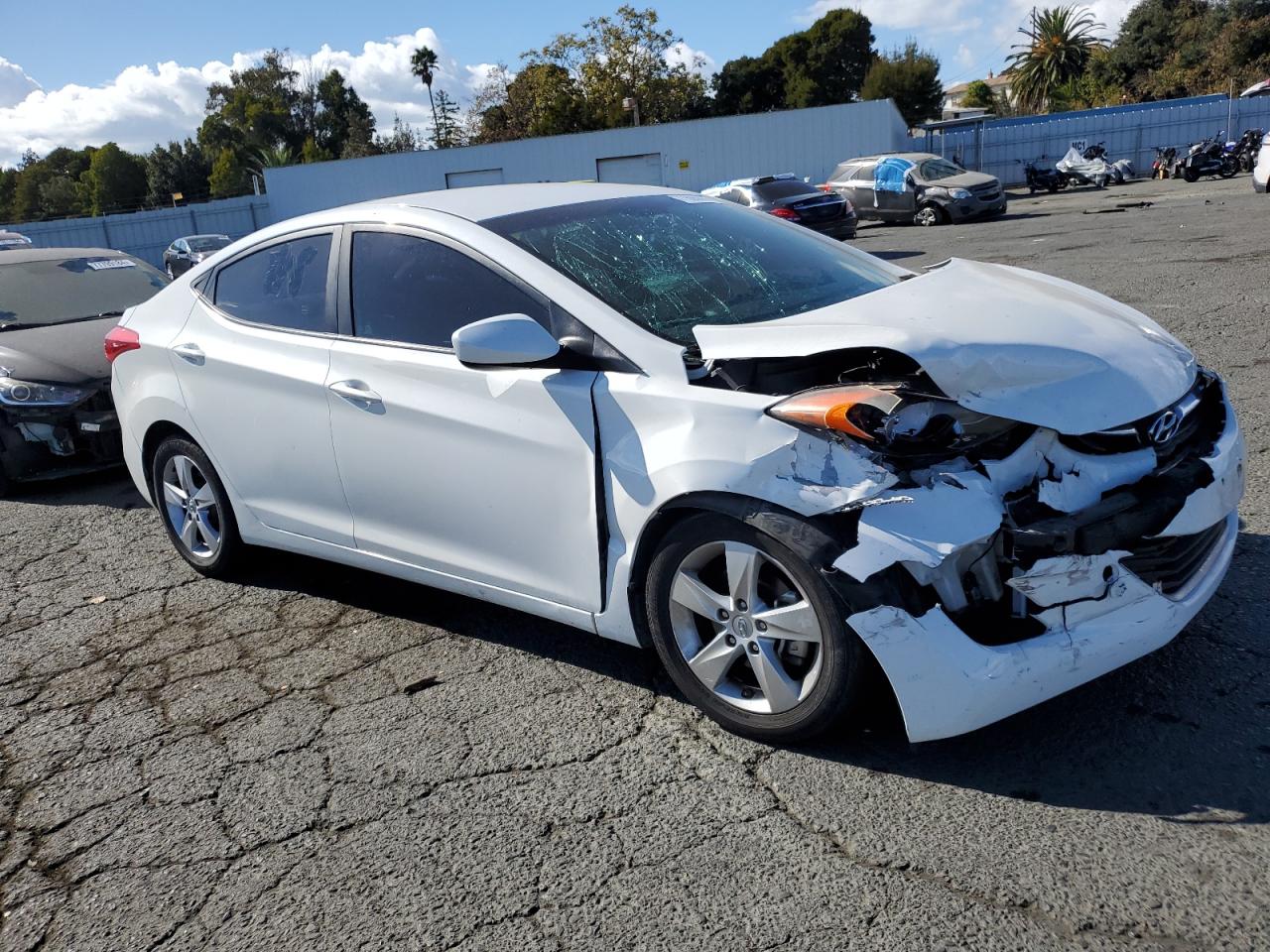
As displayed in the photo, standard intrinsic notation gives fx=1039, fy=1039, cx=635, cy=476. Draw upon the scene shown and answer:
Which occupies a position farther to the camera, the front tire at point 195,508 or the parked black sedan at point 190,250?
the parked black sedan at point 190,250

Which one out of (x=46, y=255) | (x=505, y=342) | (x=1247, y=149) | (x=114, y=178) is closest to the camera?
(x=505, y=342)

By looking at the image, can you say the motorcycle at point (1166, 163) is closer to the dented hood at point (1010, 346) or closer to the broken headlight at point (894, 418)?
the dented hood at point (1010, 346)

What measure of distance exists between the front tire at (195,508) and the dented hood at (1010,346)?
2.59 metres

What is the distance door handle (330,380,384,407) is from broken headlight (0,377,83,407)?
146 inches

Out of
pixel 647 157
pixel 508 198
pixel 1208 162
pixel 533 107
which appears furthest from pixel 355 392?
pixel 533 107

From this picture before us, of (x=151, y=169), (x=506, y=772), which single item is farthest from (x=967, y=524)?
(x=151, y=169)

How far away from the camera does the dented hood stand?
274 cm

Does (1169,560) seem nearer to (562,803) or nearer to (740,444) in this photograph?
(740,444)

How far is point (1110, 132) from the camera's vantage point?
31.8m

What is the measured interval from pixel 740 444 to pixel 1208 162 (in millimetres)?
28692

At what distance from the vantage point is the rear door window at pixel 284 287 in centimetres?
405

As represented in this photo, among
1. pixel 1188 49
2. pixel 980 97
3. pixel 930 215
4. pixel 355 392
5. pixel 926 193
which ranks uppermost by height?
pixel 1188 49

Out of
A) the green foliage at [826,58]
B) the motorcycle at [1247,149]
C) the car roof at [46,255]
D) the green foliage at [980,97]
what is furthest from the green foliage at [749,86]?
the car roof at [46,255]

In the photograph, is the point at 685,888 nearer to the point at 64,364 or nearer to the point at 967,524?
the point at 967,524
